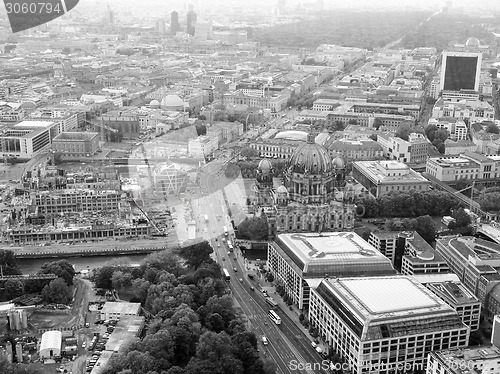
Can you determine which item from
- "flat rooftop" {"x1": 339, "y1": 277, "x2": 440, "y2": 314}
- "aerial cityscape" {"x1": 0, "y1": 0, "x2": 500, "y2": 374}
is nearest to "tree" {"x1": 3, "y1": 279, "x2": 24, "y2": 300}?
"aerial cityscape" {"x1": 0, "y1": 0, "x2": 500, "y2": 374}

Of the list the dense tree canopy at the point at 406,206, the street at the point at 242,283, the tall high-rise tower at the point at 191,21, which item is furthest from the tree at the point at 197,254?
the tall high-rise tower at the point at 191,21

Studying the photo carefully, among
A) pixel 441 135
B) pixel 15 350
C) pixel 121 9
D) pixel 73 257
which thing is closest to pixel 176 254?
pixel 73 257

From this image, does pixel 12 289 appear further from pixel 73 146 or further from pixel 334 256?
pixel 73 146

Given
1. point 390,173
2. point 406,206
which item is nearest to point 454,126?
point 390,173

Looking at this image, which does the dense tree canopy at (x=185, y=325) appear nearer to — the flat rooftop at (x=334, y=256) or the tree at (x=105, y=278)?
the tree at (x=105, y=278)

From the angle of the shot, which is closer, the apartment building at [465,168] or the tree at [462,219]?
the tree at [462,219]

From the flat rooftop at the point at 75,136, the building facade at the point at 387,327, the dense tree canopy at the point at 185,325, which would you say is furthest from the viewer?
the flat rooftop at the point at 75,136
